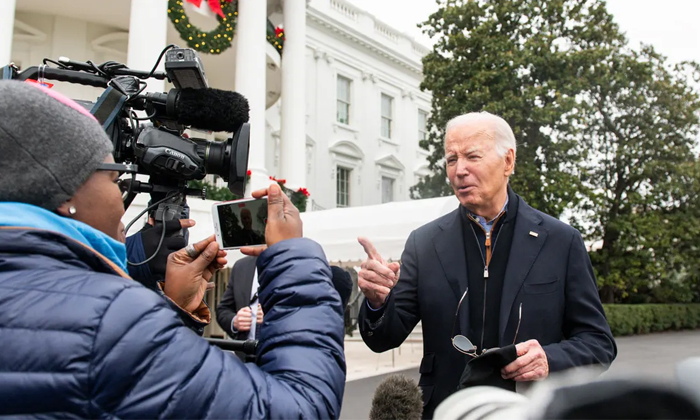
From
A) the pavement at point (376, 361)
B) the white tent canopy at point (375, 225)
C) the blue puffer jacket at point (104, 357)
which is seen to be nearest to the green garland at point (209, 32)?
the white tent canopy at point (375, 225)

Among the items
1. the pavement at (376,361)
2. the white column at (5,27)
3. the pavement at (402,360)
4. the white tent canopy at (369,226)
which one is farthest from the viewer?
the pavement at (376,361)

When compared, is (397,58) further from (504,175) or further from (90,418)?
(90,418)

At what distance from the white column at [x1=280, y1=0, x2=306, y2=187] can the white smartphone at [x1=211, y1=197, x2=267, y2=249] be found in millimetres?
13159

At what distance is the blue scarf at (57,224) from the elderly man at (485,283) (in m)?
0.99

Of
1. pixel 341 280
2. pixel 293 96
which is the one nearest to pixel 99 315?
pixel 341 280

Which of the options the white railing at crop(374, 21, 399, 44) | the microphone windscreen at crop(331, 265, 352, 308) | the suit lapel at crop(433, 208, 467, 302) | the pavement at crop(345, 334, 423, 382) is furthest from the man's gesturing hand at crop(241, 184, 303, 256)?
the white railing at crop(374, 21, 399, 44)

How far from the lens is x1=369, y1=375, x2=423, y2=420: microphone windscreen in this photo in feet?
5.65

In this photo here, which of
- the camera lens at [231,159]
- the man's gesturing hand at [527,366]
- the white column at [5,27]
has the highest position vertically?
the white column at [5,27]

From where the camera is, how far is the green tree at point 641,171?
18406 mm

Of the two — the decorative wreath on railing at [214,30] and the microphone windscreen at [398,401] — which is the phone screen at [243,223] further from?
the decorative wreath on railing at [214,30]

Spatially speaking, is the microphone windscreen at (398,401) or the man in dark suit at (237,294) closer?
the microphone windscreen at (398,401)

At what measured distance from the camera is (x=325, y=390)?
3.85ft

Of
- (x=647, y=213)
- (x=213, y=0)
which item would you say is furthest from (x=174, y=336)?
(x=647, y=213)

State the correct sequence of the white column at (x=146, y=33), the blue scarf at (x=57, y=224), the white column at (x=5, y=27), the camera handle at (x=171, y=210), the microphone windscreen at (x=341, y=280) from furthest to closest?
the white column at (x=146, y=33) < the white column at (x=5, y=27) < the microphone windscreen at (x=341, y=280) < the camera handle at (x=171, y=210) < the blue scarf at (x=57, y=224)
